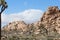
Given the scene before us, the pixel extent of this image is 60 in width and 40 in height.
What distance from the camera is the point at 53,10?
72.2 m

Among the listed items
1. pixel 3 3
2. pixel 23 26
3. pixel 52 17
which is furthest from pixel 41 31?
pixel 3 3

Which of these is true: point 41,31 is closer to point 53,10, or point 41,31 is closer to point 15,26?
point 53,10

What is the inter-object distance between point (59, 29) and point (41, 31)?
23.5 ft

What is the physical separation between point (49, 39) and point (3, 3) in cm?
2078

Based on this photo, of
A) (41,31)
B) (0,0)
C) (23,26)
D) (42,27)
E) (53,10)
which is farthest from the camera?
(23,26)

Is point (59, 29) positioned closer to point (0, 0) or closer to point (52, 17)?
point (52, 17)

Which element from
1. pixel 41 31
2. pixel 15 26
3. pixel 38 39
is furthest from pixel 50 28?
pixel 38 39

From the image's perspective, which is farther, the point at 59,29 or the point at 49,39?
the point at 59,29

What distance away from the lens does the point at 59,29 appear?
223 ft

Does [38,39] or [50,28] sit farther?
[50,28]

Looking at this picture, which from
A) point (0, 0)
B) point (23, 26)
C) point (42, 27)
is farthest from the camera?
point (23, 26)

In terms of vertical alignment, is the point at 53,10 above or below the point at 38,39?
above

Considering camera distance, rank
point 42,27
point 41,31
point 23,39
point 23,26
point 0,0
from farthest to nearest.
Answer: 1. point 23,26
2. point 42,27
3. point 41,31
4. point 23,39
5. point 0,0

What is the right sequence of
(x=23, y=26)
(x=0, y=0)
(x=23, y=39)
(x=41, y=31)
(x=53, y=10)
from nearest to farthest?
(x=0, y=0) → (x=23, y=39) → (x=41, y=31) → (x=53, y=10) → (x=23, y=26)
